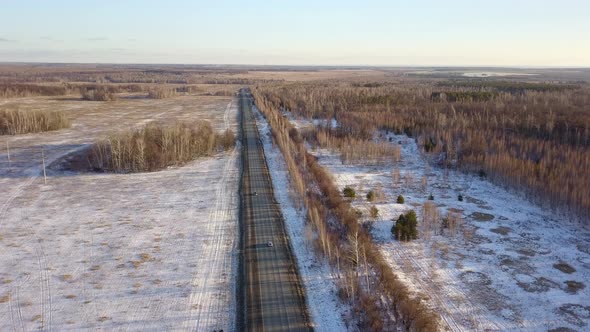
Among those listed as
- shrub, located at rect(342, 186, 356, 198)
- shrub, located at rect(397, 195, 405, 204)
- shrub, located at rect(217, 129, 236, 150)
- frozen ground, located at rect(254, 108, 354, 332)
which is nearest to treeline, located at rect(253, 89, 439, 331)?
frozen ground, located at rect(254, 108, 354, 332)

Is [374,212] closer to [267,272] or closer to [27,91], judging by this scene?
[267,272]

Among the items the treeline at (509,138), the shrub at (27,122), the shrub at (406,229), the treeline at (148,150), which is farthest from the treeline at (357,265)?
the shrub at (27,122)

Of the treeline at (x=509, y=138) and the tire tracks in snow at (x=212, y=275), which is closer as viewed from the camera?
the tire tracks in snow at (x=212, y=275)

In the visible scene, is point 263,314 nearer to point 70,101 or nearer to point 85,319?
point 85,319

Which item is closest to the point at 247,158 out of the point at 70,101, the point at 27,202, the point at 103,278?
the point at 27,202

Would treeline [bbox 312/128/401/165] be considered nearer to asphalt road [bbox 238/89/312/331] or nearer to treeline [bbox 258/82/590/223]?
treeline [bbox 258/82/590/223]

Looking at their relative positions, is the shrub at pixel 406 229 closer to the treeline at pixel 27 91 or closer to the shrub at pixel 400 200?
the shrub at pixel 400 200

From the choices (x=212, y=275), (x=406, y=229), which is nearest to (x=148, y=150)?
(x=212, y=275)
